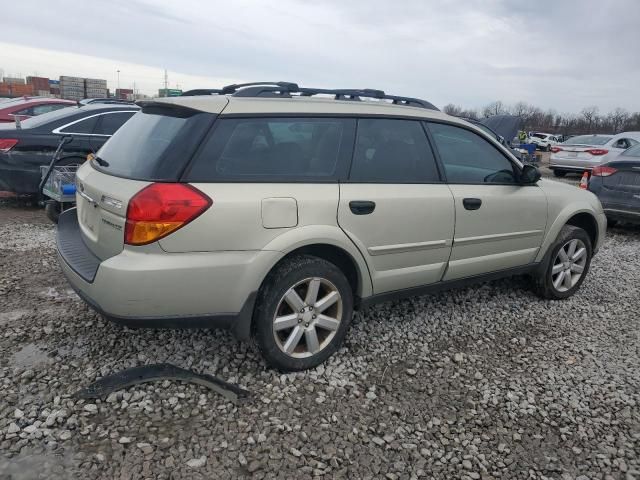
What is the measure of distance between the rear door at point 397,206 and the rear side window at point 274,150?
6.0 inches

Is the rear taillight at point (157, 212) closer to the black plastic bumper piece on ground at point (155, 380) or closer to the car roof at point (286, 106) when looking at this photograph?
the car roof at point (286, 106)

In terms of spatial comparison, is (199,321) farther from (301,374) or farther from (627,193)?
(627,193)

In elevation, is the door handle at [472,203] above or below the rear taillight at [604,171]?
below

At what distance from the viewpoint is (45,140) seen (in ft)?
22.9

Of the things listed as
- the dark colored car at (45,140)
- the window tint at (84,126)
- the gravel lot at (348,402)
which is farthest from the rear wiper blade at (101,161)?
the window tint at (84,126)

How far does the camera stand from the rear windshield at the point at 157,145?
2.67 m

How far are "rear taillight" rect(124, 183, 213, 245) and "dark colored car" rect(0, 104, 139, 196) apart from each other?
5.22 metres

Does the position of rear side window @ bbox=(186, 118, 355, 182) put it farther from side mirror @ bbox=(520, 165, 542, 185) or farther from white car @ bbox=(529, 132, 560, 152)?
white car @ bbox=(529, 132, 560, 152)

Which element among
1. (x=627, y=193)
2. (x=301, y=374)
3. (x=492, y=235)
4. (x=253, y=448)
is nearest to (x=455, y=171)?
(x=492, y=235)

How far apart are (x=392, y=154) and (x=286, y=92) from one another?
85 centimetres

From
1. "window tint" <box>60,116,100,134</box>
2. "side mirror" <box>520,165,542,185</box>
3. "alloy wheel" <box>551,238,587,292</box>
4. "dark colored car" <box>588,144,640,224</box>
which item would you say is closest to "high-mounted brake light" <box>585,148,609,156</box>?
"dark colored car" <box>588,144,640,224</box>

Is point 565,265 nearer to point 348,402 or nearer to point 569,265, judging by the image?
point 569,265

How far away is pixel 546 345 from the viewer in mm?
3762

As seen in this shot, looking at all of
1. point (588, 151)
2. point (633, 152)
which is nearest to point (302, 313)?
point (633, 152)
